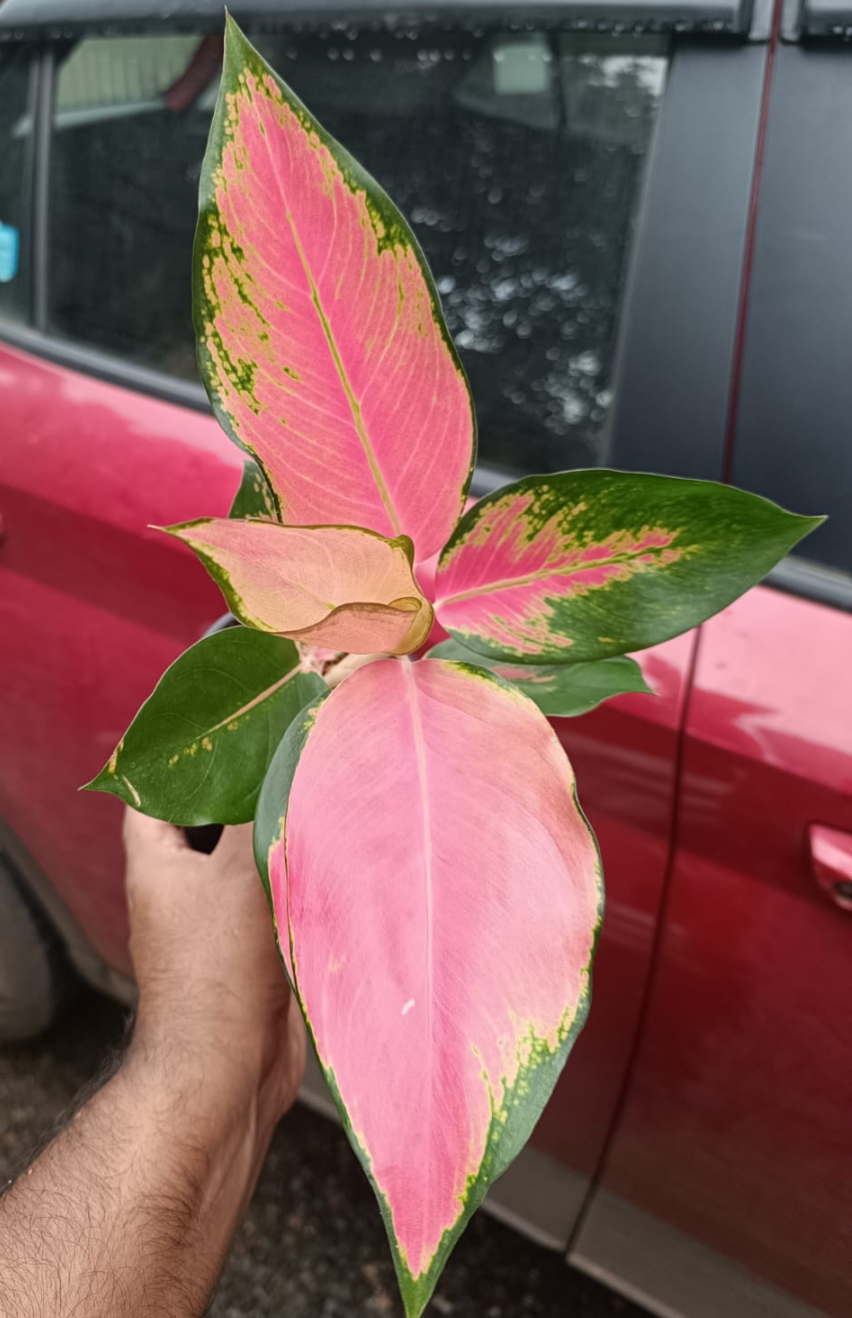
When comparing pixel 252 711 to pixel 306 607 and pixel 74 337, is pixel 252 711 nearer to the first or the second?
pixel 306 607

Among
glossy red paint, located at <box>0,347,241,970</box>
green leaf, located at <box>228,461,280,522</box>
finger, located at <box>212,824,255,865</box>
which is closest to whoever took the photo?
green leaf, located at <box>228,461,280,522</box>

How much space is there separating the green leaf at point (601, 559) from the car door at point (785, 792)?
524mm

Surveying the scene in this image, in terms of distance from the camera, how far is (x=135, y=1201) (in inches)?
32.8

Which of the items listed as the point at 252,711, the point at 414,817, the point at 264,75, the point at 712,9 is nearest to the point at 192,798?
the point at 252,711

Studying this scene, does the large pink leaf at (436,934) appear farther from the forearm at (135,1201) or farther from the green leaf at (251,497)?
the forearm at (135,1201)

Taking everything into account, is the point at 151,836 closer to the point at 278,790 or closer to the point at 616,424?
the point at 278,790

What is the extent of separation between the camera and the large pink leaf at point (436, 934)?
437 millimetres

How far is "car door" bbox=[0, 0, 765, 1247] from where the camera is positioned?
104 centimetres

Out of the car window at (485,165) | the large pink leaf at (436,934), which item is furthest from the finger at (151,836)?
the car window at (485,165)

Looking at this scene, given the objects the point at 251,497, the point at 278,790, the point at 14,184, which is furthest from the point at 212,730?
the point at 14,184

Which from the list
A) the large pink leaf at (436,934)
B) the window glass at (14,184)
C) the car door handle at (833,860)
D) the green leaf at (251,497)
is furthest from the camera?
the window glass at (14,184)

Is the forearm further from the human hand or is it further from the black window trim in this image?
the black window trim

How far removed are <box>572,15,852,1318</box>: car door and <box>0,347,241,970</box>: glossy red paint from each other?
61cm

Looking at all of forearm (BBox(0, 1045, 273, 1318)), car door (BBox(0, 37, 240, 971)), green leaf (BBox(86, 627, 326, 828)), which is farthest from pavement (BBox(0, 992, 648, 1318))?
green leaf (BBox(86, 627, 326, 828))
